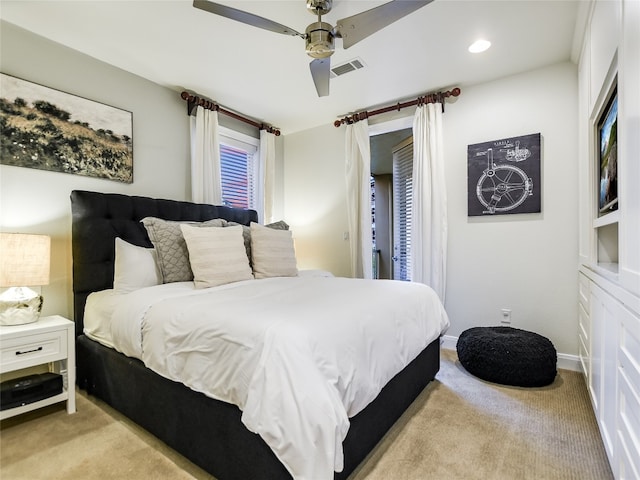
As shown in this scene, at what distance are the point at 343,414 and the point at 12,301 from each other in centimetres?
213

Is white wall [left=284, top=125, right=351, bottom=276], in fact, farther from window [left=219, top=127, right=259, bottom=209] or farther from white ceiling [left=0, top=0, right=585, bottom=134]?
white ceiling [left=0, top=0, right=585, bottom=134]

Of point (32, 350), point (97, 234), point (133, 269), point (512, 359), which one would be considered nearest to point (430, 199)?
point (512, 359)

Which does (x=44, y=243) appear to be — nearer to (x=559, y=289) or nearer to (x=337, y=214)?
(x=337, y=214)

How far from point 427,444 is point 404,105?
3129mm

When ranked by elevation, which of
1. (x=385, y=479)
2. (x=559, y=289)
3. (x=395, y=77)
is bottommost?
(x=385, y=479)

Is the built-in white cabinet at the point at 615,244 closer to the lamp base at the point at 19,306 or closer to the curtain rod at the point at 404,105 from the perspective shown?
the curtain rod at the point at 404,105

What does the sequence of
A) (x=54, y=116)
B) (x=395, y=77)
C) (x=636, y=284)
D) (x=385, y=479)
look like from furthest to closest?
(x=395, y=77), (x=54, y=116), (x=385, y=479), (x=636, y=284)

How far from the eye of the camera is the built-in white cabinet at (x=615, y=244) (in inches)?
44.4

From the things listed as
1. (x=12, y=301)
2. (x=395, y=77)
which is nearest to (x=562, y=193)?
(x=395, y=77)

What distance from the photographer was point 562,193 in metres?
2.77

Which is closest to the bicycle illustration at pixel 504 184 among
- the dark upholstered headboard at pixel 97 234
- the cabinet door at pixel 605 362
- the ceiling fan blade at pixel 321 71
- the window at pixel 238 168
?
the cabinet door at pixel 605 362

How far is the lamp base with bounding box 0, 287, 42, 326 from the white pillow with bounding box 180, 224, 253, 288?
0.96m

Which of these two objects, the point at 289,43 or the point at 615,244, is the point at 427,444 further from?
the point at 289,43

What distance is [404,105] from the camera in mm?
3453
